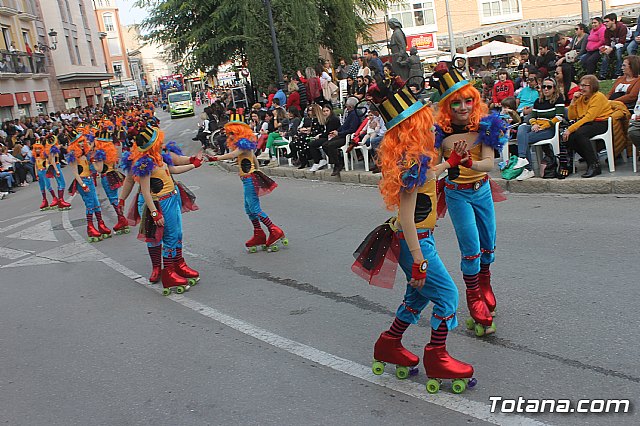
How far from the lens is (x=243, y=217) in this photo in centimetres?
1184

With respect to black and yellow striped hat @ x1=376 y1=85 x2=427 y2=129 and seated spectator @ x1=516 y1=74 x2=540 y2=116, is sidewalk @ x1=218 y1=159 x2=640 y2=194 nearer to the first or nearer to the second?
seated spectator @ x1=516 y1=74 x2=540 y2=116

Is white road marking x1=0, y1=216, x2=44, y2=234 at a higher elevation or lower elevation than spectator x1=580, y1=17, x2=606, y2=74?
lower

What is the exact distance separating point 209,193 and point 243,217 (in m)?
3.86

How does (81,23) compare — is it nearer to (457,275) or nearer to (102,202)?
(102,202)

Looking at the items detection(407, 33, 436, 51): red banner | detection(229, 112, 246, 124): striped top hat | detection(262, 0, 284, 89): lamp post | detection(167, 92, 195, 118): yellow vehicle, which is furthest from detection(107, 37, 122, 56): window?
detection(229, 112, 246, 124): striped top hat

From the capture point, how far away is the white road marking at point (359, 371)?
12.8 feet

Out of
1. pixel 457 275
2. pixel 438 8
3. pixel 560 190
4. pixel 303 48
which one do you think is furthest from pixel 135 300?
pixel 438 8

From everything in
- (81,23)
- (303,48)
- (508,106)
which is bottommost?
(508,106)

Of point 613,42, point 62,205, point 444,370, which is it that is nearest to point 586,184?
point 444,370

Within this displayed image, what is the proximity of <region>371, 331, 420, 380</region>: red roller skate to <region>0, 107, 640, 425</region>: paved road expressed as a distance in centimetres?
9

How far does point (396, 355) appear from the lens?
14.8ft

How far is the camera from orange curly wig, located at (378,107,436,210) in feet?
13.2

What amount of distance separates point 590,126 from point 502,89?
4686 millimetres

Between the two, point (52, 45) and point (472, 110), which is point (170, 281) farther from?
point (52, 45)
